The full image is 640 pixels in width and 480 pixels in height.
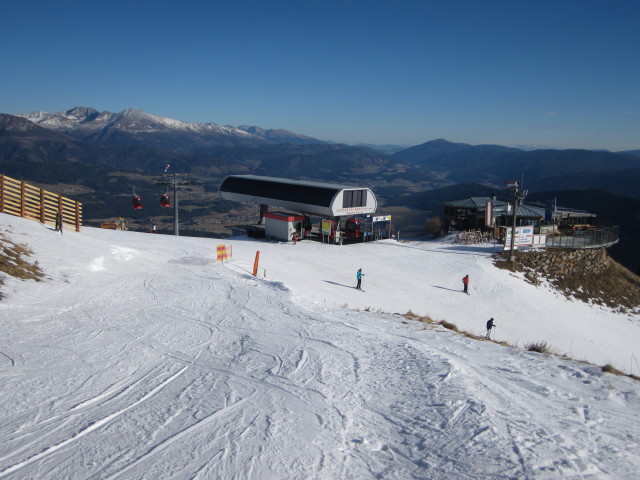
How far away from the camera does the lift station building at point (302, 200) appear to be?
31422 millimetres

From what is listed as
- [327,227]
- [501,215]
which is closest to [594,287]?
[501,215]

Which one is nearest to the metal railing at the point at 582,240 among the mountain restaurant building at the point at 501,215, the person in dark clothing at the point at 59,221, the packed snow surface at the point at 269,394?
the mountain restaurant building at the point at 501,215

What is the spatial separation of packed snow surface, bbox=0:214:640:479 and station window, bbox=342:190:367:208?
17.8 m

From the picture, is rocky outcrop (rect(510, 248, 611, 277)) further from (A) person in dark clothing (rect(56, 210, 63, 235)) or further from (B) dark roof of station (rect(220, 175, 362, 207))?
(A) person in dark clothing (rect(56, 210, 63, 235))

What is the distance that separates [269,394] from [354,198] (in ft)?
87.0

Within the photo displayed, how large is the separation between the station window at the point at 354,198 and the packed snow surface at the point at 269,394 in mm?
17790

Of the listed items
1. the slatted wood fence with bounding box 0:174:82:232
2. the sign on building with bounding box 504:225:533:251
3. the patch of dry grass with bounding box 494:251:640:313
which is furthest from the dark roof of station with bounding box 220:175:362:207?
the slatted wood fence with bounding box 0:174:82:232

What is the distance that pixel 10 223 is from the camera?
17.9 metres

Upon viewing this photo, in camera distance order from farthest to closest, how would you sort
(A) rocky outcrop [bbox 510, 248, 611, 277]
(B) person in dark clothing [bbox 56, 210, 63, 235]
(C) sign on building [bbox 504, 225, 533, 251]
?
1. (C) sign on building [bbox 504, 225, 533, 251]
2. (A) rocky outcrop [bbox 510, 248, 611, 277]
3. (B) person in dark clothing [bbox 56, 210, 63, 235]

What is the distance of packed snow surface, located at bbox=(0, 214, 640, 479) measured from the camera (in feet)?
16.9

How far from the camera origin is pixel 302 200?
3312 cm

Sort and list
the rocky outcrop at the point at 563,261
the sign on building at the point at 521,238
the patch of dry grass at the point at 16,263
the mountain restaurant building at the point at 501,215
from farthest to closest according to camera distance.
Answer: the mountain restaurant building at the point at 501,215 → the sign on building at the point at 521,238 → the rocky outcrop at the point at 563,261 → the patch of dry grass at the point at 16,263

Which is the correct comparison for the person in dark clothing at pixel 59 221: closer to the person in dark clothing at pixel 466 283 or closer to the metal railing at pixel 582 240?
the person in dark clothing at pixel 466 283

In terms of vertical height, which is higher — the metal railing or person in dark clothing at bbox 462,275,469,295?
the metal railing
